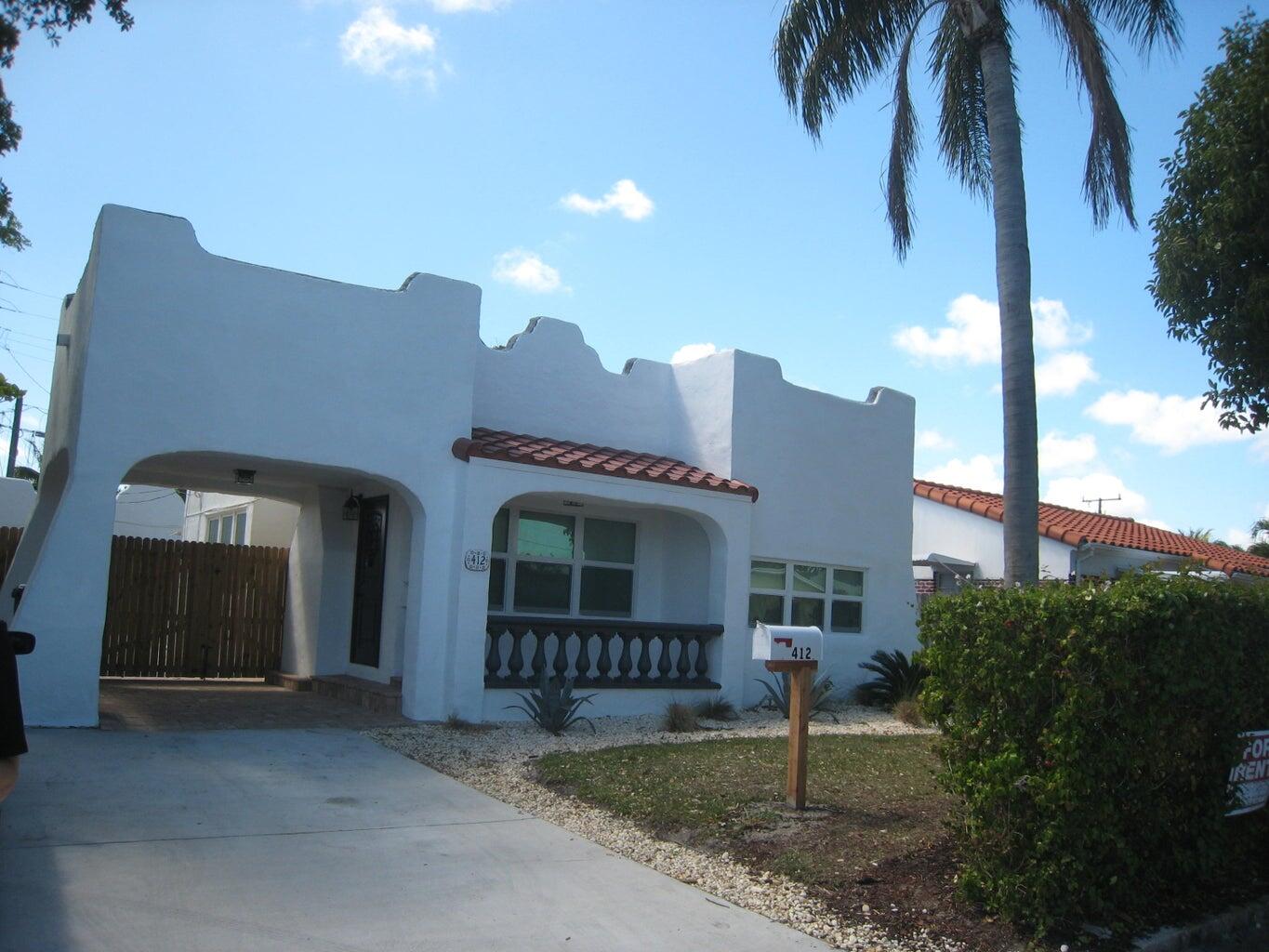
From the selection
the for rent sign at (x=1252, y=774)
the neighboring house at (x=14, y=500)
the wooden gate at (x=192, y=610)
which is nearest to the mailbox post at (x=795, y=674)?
the for rent sign at (x=1252, y=774)

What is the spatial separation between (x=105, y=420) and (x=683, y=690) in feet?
23.1

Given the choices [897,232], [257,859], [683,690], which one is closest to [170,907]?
[257,859]

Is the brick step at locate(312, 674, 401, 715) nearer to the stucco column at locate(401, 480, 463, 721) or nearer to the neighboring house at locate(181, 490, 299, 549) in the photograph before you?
the stucco column at locate(401, 480, 463, 721)

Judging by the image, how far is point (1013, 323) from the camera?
1016 cm

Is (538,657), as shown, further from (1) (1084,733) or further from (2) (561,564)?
(1) (1084,733)

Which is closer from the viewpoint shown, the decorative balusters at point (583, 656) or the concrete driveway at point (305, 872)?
the concrete driveway at point (305, 872)

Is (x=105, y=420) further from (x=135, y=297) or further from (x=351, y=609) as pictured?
(x=351, y=609)

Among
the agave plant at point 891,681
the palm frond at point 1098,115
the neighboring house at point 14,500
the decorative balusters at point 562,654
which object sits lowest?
the agave plant at point 891,681

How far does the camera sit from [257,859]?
Answer: 589 cm

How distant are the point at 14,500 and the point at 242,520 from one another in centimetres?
1095

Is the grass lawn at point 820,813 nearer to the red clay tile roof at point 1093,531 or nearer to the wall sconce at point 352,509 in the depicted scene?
the wall sconce at point 352,509

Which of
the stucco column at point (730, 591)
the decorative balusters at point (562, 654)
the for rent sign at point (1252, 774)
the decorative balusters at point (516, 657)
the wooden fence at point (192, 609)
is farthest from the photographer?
the wooden fence at point (192, 609)

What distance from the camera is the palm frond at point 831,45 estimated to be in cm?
1134

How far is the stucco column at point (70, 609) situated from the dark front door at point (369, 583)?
3920 mm
